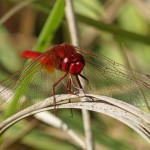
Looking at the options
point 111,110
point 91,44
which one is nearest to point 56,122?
point 111,110

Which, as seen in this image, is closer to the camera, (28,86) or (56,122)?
(28,86)

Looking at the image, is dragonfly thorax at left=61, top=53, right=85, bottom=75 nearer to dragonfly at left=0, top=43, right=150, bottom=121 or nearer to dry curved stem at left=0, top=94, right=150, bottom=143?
dragonfly at left=0, top=43, right=150, bottom=121

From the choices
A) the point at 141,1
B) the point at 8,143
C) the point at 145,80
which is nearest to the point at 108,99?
the point at 145,80

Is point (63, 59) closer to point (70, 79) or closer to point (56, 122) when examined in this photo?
point (70, 79)

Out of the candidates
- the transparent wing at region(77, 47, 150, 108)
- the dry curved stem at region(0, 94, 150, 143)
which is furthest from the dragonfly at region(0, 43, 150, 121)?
the dry curved stem at region(0, 94, 150, 143)

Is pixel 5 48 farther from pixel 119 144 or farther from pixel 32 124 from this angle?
pixel 119 144

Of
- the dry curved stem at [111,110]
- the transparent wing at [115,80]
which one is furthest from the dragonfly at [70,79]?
the dry curved stem at [111,110]

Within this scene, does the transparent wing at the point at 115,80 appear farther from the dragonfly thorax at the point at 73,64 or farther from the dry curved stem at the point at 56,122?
the dry curved stem at the point at 56,122
